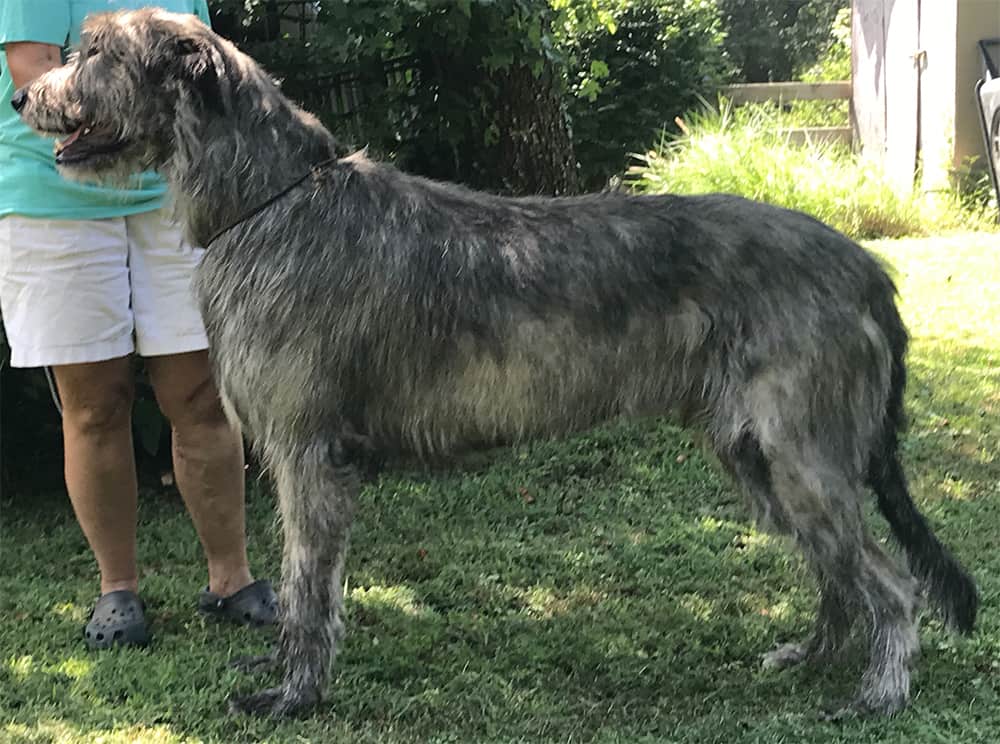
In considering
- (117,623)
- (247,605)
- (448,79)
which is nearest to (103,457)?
(117,623)

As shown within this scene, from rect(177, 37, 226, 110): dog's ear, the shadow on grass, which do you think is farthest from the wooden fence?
rect(177, 37, 226, 110): dog's ear

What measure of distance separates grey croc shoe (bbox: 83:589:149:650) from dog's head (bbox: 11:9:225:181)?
1.68 meters

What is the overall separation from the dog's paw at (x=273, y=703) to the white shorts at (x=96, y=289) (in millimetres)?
1302

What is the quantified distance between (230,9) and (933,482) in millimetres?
4324

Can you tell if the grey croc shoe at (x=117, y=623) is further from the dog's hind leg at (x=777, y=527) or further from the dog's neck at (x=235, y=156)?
the dog's hind leg at (x=777, y=527)

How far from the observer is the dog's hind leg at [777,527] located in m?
3.40

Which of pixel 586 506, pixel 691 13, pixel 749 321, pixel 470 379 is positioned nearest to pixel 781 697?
pixel 749 321

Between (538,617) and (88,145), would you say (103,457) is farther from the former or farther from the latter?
(538,617)

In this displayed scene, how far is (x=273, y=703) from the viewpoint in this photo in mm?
3426

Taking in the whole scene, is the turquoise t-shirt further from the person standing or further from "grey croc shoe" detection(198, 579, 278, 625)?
"grey croc shoe" detection(198, 579, 278, 625)

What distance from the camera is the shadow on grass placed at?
3.40 metres

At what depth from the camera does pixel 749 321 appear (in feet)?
10.8

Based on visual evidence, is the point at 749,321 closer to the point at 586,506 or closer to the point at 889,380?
the point at 889,380

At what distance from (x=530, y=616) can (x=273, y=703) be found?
1173 mm
